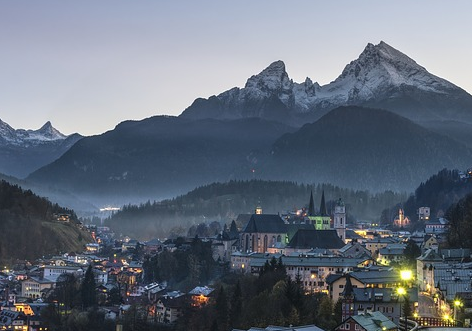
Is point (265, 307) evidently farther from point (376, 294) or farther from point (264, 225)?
point (264, 225)

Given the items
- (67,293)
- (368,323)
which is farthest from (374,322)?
(67,293)

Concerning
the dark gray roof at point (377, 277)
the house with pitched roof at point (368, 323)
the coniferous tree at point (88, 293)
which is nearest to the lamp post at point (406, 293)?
the dark gray roof at point (377, 277)

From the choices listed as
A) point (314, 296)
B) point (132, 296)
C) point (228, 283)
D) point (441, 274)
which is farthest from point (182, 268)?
point (441, 274)

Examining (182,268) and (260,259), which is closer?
(260,259)

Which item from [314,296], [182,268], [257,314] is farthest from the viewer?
[182,268]

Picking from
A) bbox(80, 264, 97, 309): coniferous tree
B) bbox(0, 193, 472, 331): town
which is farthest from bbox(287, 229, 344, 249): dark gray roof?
bbox(80, 264, 97, 309): coniferous tree

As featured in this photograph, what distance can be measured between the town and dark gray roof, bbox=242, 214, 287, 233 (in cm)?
23

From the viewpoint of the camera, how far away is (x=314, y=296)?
114m

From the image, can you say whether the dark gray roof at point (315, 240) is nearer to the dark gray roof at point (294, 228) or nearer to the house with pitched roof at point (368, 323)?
the dark gray roof at point (294, 228)

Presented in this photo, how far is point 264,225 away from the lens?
196m

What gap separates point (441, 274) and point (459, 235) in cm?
2925

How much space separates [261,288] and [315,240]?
52903mm

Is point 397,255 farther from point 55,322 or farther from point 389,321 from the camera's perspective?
point 389,321

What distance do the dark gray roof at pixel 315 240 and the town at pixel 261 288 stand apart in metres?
0.17
